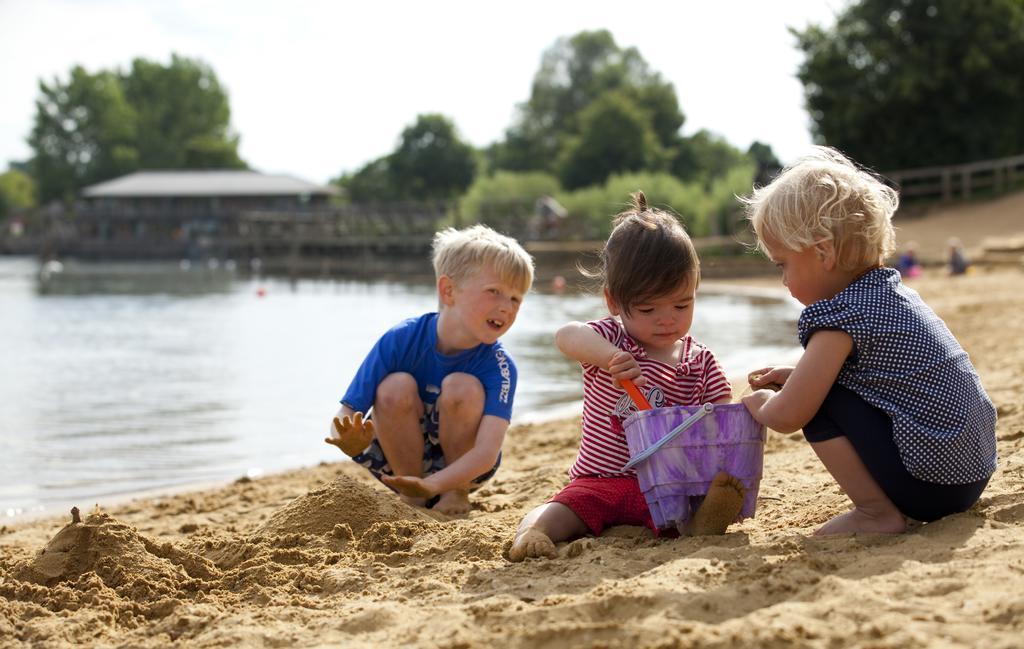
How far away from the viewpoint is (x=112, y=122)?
79.1 m

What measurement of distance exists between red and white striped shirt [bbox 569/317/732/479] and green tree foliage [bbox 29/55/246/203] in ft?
267

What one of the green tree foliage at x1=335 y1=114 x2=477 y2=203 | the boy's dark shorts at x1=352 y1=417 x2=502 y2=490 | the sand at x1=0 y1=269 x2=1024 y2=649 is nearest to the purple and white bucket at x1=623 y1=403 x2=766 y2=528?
the sand at x1=0 y1=269 x2=1024 y2=649

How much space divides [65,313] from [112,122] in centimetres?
6195

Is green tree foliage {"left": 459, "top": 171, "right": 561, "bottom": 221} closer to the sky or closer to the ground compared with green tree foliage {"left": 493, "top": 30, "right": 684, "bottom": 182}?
closer to the ground

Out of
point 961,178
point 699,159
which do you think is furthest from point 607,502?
point 699,159

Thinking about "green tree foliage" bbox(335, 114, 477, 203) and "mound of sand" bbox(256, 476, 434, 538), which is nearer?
"mound of sand" bbox(256, 476, 434, 538)

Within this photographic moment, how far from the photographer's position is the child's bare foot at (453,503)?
3.77m

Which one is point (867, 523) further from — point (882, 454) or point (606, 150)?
point (606, 150)

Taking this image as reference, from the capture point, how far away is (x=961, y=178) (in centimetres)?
2862

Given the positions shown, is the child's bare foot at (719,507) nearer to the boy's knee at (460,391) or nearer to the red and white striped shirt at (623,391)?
the red and white striped shirt at (623,391)

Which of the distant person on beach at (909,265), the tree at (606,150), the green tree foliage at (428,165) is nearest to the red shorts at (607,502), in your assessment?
the distant person on beach at (909,265)

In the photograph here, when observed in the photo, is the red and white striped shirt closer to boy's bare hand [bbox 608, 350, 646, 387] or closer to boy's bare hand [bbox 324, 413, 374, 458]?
boy's bare hand [bbox 608, 350, 646, 387]

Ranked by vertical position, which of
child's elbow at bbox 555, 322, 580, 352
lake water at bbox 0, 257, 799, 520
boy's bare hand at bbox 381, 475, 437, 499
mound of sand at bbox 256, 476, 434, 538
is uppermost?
child's elbow at bbox 555, 322, 580, 352

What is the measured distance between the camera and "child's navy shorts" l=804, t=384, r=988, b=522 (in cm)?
263
